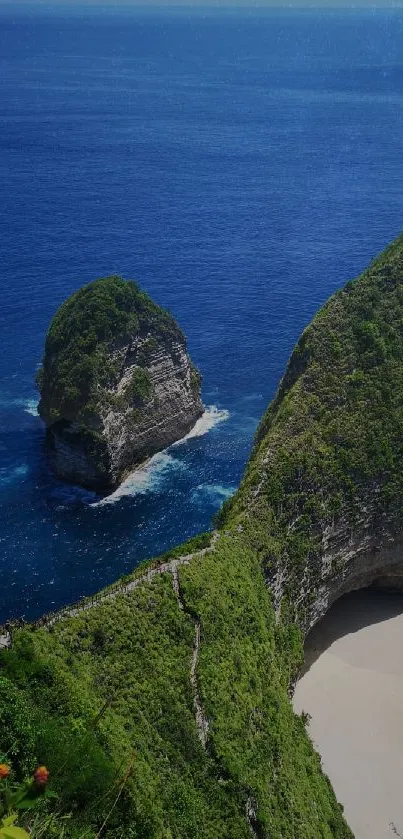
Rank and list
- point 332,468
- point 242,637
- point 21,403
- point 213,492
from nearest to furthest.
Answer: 1. point 242,637
2. point 332,468
3. point 213,492
4. point 21,403

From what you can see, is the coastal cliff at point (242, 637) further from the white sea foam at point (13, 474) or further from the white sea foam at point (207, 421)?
the white sea foam at point (13, 474)

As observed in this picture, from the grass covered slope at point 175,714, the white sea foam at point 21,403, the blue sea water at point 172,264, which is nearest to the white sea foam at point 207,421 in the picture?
the blue sea water at point 172,264

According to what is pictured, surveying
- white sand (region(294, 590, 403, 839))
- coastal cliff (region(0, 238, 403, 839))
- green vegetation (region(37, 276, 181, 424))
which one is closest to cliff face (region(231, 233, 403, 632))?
coastal cliff (region(0, 238, 403, 839))

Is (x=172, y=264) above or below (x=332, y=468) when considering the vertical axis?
above

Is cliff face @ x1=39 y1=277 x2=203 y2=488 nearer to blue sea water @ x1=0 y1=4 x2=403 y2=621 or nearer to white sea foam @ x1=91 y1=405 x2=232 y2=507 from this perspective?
white sea foam @ x1=91 y1=405 x2=232 y2=507

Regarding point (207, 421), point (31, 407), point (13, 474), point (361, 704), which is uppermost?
point (31, 407)

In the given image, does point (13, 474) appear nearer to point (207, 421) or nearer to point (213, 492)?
point (213, 492)

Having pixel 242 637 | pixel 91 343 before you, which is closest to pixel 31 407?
pixel 91 343
